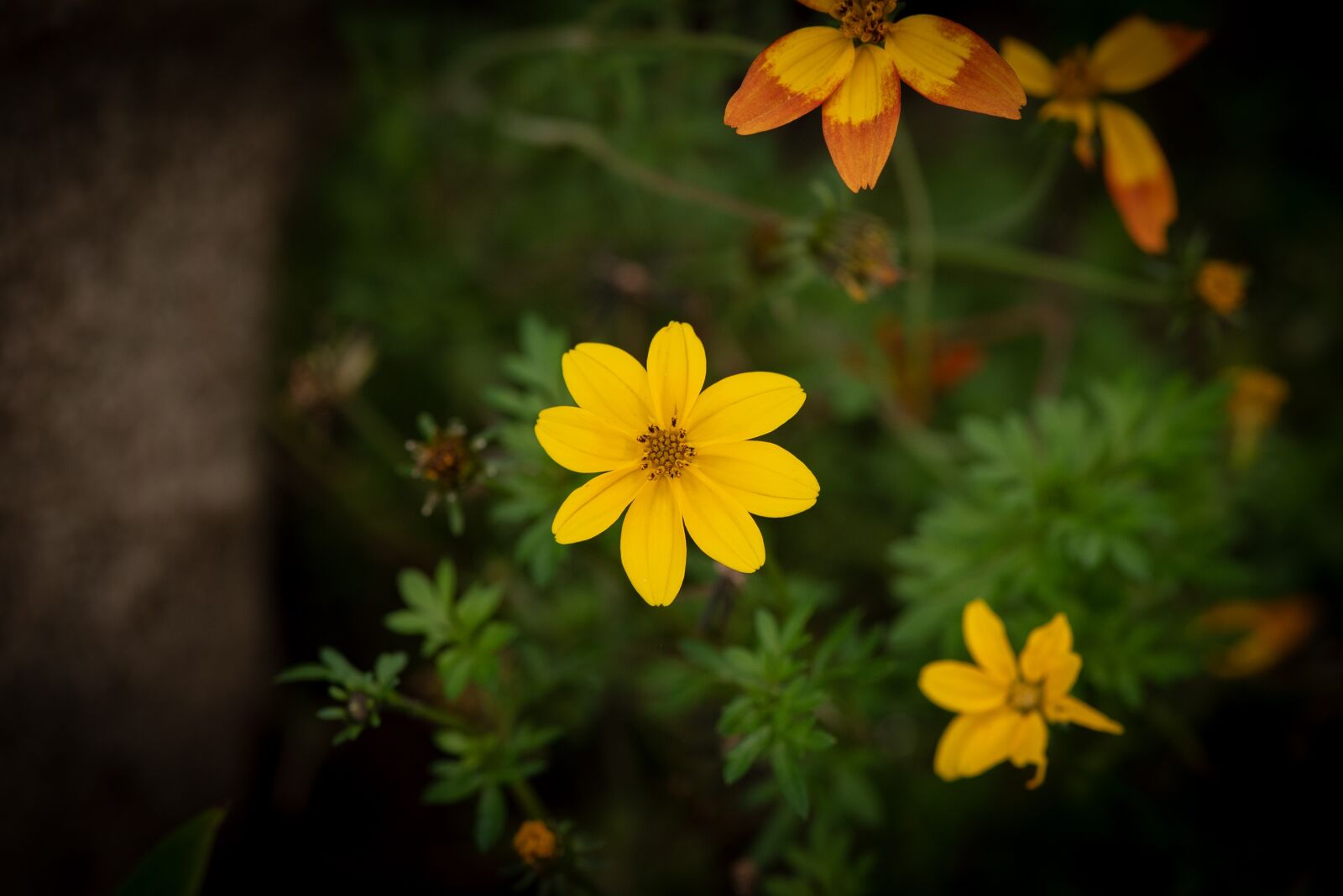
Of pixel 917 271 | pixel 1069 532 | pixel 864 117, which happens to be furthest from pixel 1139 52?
pixel 1069 532

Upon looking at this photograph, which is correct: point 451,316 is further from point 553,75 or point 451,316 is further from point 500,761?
point 500,761

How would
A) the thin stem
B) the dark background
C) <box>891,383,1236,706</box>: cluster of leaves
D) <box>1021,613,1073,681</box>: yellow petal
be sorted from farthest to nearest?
1. the thin stem
2. the dark background
3. <box>891,383,1236,706</box>: cluster of leaves
4. <box>1021,613,1073,681</box>: yellow petal

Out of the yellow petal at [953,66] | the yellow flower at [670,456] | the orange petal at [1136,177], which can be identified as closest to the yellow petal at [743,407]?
the yellow flower at [670,456]

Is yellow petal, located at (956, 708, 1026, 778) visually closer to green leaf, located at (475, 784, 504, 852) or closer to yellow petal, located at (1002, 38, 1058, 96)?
green leaf, located at (475, 784, 504, 852)

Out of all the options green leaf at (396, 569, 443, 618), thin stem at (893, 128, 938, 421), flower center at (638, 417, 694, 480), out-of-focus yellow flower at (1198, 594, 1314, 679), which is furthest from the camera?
out-of-focus yellow flower at (1198, 594, 1314, 679)

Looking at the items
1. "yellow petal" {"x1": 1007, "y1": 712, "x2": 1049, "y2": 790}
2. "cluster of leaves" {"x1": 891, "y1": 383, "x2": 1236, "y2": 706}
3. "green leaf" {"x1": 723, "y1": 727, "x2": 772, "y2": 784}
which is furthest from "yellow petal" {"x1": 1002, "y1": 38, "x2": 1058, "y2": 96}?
"green leaf" {"x1": 723, "y1": 727, "x2": 772, "y2": 784}

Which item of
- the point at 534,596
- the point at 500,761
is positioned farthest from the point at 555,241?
the point at 500,761
